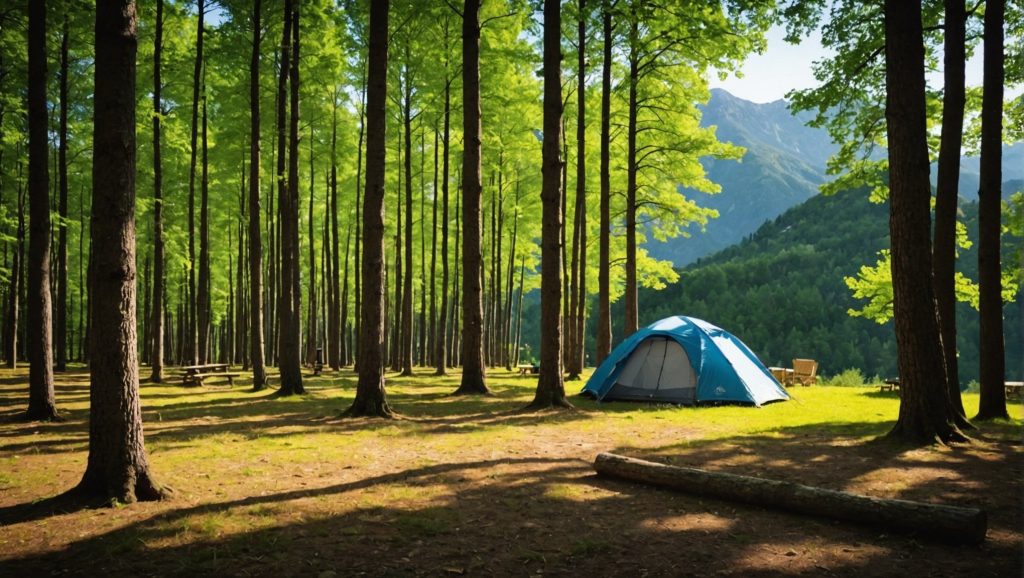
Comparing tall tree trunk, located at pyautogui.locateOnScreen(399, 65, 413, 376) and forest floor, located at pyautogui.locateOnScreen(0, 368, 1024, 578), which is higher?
tall tree trunk, located at pyautogui.locateOnScreen(399, 65, 413, 376)

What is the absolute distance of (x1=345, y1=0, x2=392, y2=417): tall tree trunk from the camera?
36.2ft

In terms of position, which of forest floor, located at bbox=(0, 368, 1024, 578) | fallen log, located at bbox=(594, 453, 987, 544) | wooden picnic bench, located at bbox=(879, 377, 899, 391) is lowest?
wooden picnic bench, located at bbox=(879, 377, 899, 391)

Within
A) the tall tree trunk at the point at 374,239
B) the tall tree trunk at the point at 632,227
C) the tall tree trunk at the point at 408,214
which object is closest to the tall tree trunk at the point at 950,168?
the tall tree trunk at the point at 632,227

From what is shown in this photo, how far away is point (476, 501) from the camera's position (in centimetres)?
588

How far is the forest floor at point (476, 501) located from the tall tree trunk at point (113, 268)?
1.64ft

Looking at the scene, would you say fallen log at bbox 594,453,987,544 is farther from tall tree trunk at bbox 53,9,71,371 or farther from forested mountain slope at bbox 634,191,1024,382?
forested mountain slope at bbox 634,191,1024,382

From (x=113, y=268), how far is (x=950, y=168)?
12679mm

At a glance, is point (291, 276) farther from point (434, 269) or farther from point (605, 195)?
point (434, 269)

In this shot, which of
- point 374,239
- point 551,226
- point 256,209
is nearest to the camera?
point 374,239

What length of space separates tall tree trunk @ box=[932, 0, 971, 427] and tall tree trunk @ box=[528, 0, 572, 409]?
275 inches

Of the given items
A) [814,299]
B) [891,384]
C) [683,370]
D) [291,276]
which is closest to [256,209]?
[291,276]

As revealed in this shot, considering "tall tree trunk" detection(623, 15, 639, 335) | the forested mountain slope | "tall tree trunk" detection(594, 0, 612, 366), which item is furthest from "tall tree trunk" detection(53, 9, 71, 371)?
the forested mountain slope

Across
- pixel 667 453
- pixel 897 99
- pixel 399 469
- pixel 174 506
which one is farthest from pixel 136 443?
pixel 897 99

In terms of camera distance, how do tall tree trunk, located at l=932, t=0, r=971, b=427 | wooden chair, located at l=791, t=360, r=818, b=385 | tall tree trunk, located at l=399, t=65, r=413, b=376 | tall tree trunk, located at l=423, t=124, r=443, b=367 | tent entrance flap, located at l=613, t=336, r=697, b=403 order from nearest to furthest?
tall tree trunk, located at l=932, t=0, r=971, b=427 → tent entrance flap, located at l=613, t=336, r=697, b=403 → tall tree trunk, located at l=399, t=65, r=413, b=376 → wooden chair, located at l=791, t=360, r=818, b=385 → tall tree trunk, located at l=423, t=124, r=443, b=367
